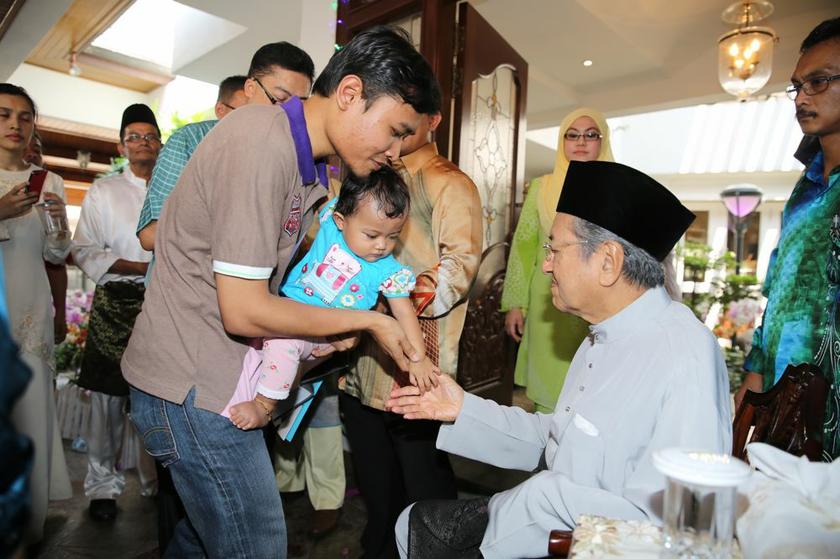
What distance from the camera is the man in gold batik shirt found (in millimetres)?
2172

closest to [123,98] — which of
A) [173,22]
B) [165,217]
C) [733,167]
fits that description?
[173,22]

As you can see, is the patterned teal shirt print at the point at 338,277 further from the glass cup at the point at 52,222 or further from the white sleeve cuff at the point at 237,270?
the glass cup at the point at 52,222

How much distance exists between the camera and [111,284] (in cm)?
299

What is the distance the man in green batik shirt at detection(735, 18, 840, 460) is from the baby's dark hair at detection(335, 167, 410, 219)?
153cm

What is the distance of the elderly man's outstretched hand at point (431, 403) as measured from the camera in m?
1.56

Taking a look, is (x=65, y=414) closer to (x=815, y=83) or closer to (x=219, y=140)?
(x=219, y=140)

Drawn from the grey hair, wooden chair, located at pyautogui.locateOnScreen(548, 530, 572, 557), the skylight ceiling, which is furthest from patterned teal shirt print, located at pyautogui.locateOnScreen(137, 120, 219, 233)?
the skylight ceiling

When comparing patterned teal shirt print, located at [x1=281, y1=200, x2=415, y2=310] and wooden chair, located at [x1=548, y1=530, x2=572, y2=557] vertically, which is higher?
patterned teal shirt print, located at [x1=281, y1=200, x2=415, y2=310]

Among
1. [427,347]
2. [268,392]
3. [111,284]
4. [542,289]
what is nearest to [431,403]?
[268,392]

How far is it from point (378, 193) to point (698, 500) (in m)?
1.40

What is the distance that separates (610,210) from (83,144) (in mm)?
10678

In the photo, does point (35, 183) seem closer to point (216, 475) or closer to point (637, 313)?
point (216, 475)

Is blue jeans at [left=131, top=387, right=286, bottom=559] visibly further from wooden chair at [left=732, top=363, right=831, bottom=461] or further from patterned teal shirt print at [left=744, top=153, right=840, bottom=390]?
patterned teal shirt print at [left=744, top=153, right=840, bottom=390]

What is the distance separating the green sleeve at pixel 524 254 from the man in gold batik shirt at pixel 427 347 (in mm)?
686
